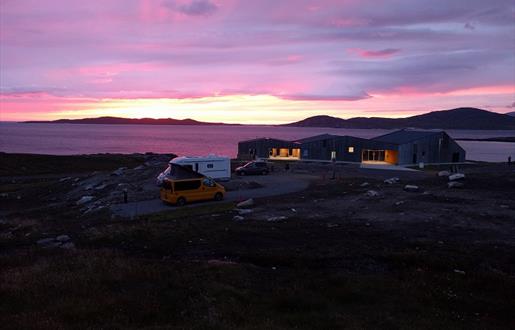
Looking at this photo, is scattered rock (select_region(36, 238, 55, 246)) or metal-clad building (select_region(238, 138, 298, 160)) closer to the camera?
scattered rock (select_region(36, 238, 55, 246))

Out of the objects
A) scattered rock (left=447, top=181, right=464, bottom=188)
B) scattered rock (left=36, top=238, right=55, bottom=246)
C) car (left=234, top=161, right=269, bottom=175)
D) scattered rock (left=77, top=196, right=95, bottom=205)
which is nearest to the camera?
scattered rock (left=36, top=238, right=55, bottom=246)

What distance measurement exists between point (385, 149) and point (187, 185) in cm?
4200

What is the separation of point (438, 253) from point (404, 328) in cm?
809

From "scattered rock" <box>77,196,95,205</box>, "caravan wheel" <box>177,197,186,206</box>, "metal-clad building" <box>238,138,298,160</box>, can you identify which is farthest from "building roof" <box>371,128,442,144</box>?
"scattered rock" <box>77,196,95,205</box>

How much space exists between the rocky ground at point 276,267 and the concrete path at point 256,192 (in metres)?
1.60

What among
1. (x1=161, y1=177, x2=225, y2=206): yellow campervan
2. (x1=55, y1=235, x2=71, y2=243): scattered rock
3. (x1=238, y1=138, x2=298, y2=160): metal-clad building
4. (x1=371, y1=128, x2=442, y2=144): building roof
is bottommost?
(x1=55, y1=235, x2=71, y2=243): scattered rock

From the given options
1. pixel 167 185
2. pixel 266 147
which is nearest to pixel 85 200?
pixel 167 185

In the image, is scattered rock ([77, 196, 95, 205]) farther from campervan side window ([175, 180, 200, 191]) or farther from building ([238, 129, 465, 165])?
building ([238, 129, 465, 165])

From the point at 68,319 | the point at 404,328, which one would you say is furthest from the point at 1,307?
the point at 404,328

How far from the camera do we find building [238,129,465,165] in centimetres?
6700

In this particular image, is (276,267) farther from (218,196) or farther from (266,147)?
(266,147)

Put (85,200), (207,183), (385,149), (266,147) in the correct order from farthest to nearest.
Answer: (266,147), (385,149), (85,200), (207,183)

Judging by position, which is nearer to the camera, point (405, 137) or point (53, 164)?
point (405, 137)

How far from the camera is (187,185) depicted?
110 feet
